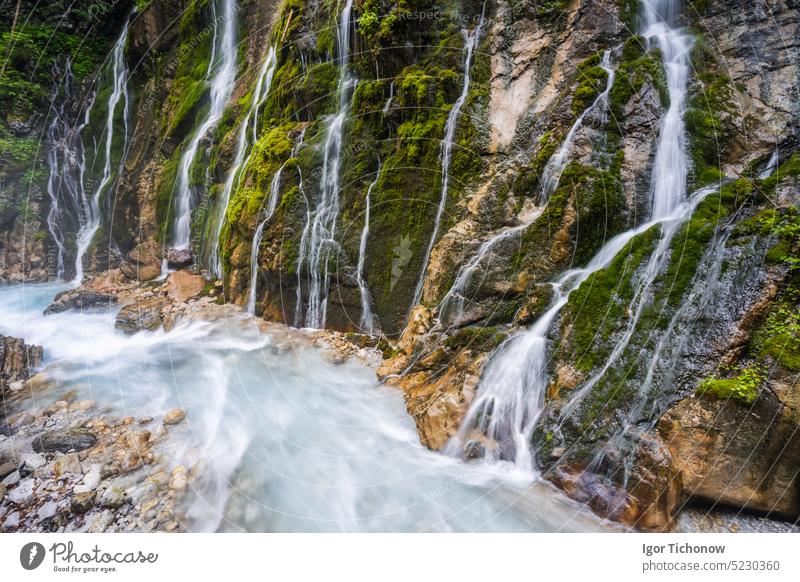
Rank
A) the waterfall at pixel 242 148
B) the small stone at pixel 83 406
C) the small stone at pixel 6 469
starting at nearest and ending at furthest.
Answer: the small stone at pixel 6 469 → the small stone at pixel 83 406 → the waterfall at pixel 242 148

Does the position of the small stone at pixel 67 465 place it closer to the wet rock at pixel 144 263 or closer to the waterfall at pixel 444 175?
the waterfall at pixel 444 175

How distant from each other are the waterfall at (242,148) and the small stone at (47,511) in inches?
275

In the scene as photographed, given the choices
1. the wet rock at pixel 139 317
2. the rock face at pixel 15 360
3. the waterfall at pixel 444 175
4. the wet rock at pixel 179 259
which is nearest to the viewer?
the rock face at pixel 15 360

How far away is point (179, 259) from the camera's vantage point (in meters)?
11.3

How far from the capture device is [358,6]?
7852mm

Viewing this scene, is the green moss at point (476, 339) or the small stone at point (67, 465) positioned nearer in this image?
the small stone at point (67, 465)

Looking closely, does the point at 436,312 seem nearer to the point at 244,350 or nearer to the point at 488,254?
the point at 488,254

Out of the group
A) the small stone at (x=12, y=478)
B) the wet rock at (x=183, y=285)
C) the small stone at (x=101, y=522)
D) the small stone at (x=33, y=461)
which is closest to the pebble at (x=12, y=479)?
the small stone at (x=12, y=478)

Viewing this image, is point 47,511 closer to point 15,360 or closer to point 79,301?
point 15,360

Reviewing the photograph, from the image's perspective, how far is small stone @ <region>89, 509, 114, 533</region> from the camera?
354cm

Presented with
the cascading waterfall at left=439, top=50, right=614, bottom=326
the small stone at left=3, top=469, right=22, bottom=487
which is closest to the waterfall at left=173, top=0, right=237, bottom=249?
the small stone at left=3, top=469, right=22, bottom=487

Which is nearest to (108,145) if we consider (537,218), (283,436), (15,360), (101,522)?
(15,360)

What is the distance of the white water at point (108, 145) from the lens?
13.5 metres
